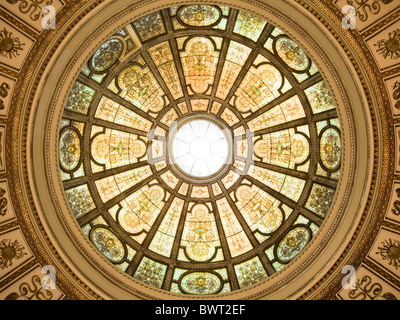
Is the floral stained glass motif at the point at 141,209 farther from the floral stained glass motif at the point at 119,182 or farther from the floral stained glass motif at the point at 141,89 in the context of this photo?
the floral stained glass motif at the point at 141,89

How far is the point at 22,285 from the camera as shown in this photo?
10.1 m

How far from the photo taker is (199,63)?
12.7 metres

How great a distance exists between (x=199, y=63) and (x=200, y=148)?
124 inches

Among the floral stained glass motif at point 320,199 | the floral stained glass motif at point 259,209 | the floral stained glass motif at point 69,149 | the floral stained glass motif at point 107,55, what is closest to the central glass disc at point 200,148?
the floral stained glass motif at point 259,209

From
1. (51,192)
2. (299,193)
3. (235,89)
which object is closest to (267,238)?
(299,193)

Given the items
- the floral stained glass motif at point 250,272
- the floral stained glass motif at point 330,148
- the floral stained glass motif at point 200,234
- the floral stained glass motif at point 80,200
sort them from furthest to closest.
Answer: the floral stained glass motif at point 200,234 → the floral stained glass motif at point 250,272 → the floral stained glass motif at point 80,200 → the floral stained glass motif at point 330,148

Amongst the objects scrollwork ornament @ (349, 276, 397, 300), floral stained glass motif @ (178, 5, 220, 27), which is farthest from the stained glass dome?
scrollwork ornament @ (349, 276, 397, 300)

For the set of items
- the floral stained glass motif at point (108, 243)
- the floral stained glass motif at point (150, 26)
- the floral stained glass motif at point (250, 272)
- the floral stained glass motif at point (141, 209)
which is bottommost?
the floral stained glass motif at point (250, 272)

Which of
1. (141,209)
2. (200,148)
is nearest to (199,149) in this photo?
(200,148)

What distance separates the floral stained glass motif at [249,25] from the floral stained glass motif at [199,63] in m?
0.99

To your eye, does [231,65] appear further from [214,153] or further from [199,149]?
[199,149]

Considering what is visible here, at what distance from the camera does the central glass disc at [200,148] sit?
46.3 feet

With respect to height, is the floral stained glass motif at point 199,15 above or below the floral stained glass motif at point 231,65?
above
